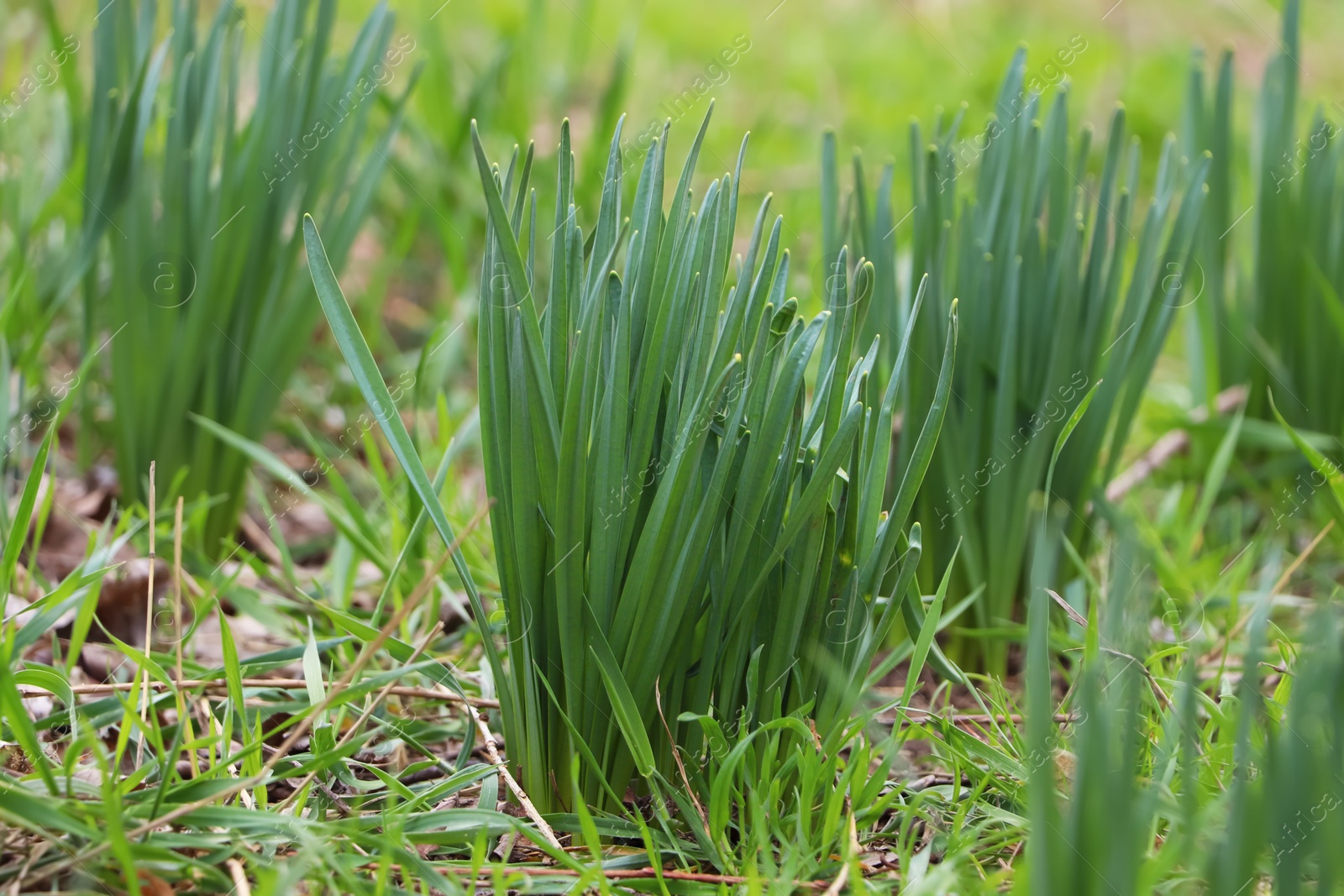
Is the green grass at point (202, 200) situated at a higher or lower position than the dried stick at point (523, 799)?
higher

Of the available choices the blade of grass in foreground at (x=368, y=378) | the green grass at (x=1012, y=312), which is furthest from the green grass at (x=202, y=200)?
the green grass at (x=1012, y=312)

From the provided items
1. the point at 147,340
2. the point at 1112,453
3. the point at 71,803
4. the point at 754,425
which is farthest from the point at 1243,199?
the point at 71,803

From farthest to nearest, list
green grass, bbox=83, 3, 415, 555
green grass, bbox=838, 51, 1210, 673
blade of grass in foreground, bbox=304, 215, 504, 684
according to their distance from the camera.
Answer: green grass, bbox=83, 3, 415, 555 < green grass, bbox=838, 51, 1210, 673 < blade of grass in foreground, bbox=304, 215, 504, 684

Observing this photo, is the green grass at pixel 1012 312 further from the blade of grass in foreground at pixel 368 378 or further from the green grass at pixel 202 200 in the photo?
the green grass at pixel 202 200

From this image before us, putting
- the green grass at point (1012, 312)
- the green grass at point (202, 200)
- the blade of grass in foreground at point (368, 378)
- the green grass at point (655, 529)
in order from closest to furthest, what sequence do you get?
the green grass at point (655, 529), the blade of grass in foreground at point (368, 378), the green grass at point (1012, 312), the green grass at point (202, 200)

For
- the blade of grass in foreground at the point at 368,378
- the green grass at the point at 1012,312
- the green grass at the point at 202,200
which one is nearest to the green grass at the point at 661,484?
the blade of grass in foreground at the point at 368,378

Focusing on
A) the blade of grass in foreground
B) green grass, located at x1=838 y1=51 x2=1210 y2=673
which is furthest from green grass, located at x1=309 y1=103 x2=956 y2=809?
green grass, located at x1=838 y1=51 x2=1210 y2=673

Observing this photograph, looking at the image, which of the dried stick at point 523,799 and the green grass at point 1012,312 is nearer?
the dried stick at point 523,799

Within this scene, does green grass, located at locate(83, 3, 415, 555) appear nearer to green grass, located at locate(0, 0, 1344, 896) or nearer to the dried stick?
green grass, located at locate(0, 0, 1344, 896)

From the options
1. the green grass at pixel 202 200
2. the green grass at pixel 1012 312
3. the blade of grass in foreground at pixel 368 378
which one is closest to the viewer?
the blade of grass in foreground at pixel 368 378

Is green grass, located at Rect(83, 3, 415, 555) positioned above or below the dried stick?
above

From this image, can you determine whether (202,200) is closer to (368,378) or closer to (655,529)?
(368,378)

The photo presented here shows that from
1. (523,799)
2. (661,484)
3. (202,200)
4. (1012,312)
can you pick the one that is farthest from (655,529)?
(202,200)
